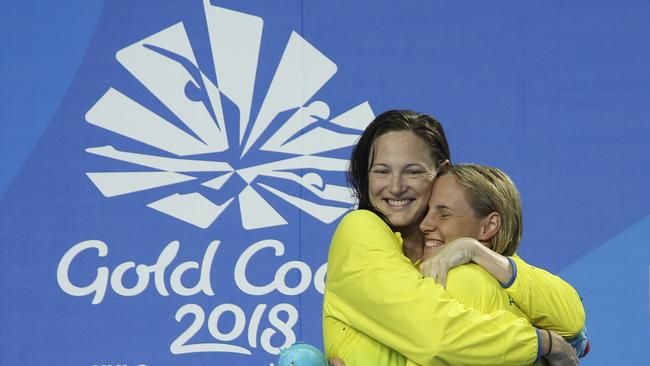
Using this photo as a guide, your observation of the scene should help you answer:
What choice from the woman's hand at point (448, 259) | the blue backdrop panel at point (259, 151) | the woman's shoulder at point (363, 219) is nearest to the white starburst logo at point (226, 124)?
the blue backdrop panel at point (259, 151)

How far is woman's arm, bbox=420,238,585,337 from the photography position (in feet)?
7.61

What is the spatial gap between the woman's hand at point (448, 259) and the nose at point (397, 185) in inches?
11.2

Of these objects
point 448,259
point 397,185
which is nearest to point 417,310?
point 448,259

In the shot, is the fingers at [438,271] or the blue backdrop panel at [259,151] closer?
the fingers at [438,271]

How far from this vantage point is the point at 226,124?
428 cm

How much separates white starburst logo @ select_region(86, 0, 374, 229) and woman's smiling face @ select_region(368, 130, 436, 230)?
5.15ft

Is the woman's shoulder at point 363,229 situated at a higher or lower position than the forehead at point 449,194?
lower

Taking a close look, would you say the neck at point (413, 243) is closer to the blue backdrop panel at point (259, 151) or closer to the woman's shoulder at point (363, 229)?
the woman's shoulder at point (363, 229)

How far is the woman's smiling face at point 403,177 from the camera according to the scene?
2.62 meters

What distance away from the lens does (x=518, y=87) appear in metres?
4.26

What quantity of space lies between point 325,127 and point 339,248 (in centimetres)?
181

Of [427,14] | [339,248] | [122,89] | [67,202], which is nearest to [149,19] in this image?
[122,89]

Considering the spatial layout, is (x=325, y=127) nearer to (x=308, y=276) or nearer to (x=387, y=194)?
(x=308, y=276)

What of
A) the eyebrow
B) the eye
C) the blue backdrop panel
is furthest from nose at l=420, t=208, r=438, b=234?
the blue backdrop panel
